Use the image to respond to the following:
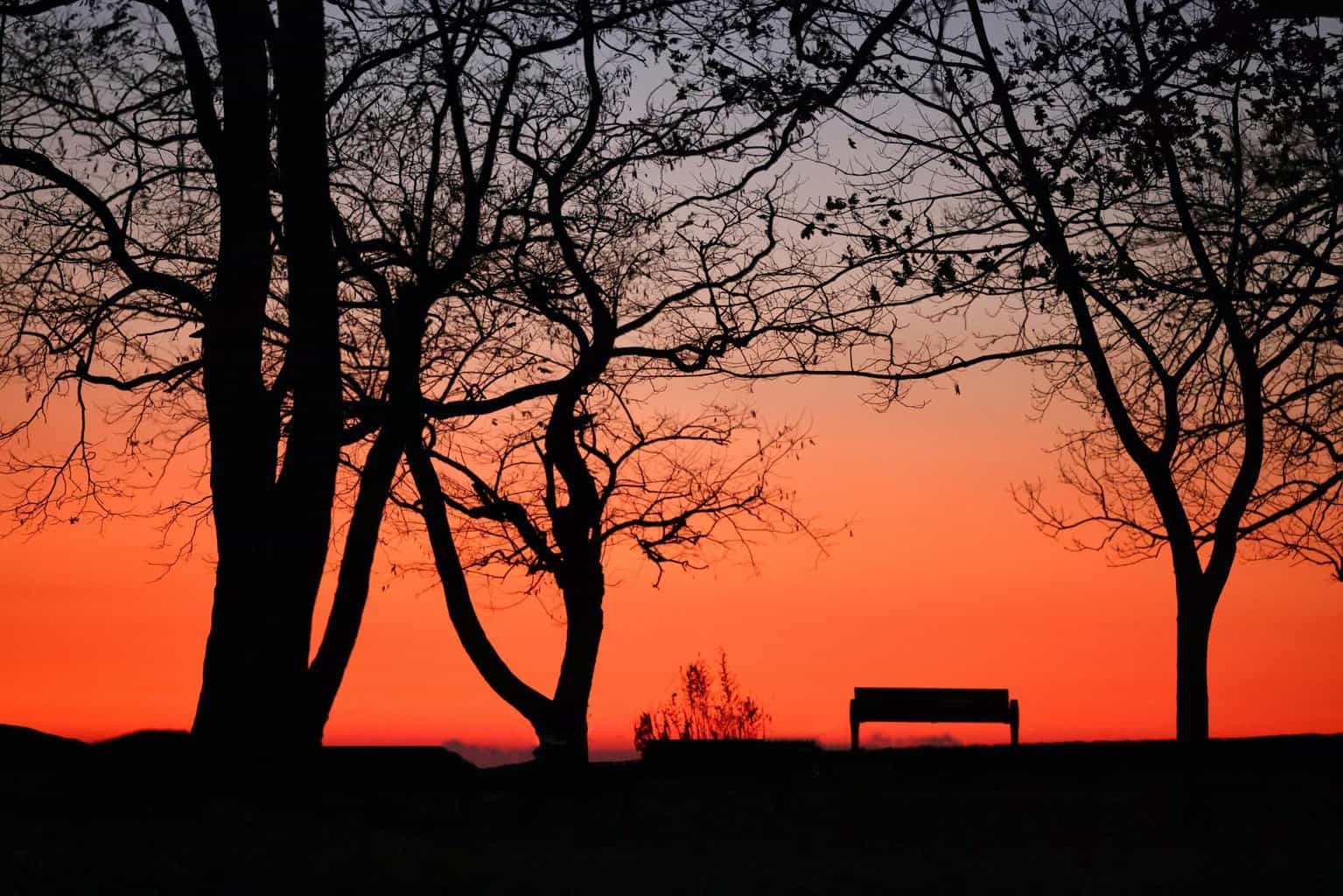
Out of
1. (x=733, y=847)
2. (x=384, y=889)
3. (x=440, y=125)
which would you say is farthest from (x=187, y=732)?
(x=440, y=125)

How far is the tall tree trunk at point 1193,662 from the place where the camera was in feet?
58.0

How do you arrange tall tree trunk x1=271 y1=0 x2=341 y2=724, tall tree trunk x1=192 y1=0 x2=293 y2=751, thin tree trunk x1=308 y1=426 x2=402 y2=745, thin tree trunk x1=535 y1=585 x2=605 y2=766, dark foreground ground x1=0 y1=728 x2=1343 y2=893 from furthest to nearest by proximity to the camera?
thin tree trunk x1=535 y1=585 x2=605 y2=766, thin tree trunk x1=308 y1=426 x2=402 y2=745, tall tree trunk x1=271 y1=0 x2=341 y2=724, tall tree trunk x1=192 y1=0 x2=293 y2=751, dark foreground ground x1=0 y1=728 x2=1343 y2=893

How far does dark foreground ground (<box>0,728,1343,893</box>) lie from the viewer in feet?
30.9

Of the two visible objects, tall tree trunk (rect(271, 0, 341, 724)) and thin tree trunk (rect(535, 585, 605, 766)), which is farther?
thin tree trunk (rect(535, 585, 605, 766))

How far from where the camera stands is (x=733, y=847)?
39.4 ft

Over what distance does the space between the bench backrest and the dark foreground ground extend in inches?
65.5

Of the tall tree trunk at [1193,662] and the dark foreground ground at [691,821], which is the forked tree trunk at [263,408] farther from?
the tall tree trunk at [1193,662]

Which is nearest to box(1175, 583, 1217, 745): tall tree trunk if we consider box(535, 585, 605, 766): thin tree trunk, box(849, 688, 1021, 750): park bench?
box(849, 688, 1021, 750): park bench

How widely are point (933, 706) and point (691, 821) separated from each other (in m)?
5.56

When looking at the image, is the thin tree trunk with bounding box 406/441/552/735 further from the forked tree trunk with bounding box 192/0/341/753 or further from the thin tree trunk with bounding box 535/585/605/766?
the forked tree trunk with bounding box 192/0/341/753

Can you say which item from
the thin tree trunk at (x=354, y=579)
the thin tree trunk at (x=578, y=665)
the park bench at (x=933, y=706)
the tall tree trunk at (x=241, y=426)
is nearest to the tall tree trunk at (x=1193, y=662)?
the park bench at (x=933, y=706)

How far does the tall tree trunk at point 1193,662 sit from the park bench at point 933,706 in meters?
2.03

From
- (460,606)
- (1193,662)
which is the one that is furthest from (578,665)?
(1193,662)

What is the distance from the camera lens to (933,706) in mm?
Result: 18219
